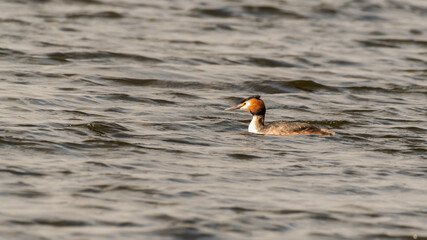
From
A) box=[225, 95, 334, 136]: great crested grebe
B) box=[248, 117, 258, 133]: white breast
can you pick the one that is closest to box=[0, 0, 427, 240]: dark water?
box=[225, 95, 334, 136]: great crested grebe

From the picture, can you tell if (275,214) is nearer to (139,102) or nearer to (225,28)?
(139,102)

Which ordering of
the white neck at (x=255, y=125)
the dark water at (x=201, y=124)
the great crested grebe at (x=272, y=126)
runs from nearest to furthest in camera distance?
the dark water at (x=201, y=124) < the great crested grebe at (x=272, y=126) < the white neck at (x=255, y=125)

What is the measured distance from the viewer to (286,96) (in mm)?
17953

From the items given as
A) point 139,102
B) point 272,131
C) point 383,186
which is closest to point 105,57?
point 139,102

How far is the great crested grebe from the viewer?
1352 centimetres

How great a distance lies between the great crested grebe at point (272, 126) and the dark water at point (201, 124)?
0.64ft

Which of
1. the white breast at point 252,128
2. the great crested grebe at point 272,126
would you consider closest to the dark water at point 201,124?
the great crested grebe at point 272,126

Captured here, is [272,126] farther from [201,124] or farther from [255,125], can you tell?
[201,124]

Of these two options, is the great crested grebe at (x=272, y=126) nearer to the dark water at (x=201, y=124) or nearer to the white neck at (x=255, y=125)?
the white neck at (x=255, y=125)

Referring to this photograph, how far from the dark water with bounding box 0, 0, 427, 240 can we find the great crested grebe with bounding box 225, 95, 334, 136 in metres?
0.20

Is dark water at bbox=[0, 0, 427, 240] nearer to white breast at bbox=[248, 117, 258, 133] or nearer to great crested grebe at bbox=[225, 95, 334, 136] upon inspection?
great crested grebe at bbox=[225, 95, 334, 136]

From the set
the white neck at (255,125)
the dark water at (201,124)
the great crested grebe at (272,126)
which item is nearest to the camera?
the dark water at (201,124)

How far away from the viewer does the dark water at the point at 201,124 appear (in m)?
9.19

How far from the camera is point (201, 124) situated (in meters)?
14.3
